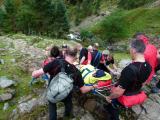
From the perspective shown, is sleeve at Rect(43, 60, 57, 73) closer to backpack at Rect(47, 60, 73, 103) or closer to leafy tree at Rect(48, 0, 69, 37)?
backpack at Rect(47, 60, 73, 103)

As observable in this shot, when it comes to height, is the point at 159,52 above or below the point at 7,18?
above

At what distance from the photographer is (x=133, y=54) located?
23.5ft

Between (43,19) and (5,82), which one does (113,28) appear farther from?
(5,82)

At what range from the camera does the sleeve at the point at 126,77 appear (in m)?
6.87

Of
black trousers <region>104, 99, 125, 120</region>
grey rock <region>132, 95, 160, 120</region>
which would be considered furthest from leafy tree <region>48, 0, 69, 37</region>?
black trousers <region>104, 99, 125, 120</region>

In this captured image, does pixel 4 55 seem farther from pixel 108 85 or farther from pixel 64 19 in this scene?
pixel 64 19

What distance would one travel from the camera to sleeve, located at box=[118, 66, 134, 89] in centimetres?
687

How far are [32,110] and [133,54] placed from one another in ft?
12.5

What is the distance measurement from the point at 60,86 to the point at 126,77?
59.7 inches

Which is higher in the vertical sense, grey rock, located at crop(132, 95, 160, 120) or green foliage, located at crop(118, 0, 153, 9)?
grey rock, located at crop(132, 95, 160, 120)

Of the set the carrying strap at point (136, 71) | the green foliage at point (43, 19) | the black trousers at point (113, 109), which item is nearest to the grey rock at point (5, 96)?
the black trousers at point (113, 109)

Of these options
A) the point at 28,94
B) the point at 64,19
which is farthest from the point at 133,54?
the point at 64,19

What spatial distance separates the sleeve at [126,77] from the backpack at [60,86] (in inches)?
47.6

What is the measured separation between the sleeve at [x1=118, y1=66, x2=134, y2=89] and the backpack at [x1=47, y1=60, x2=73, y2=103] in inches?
47.6
